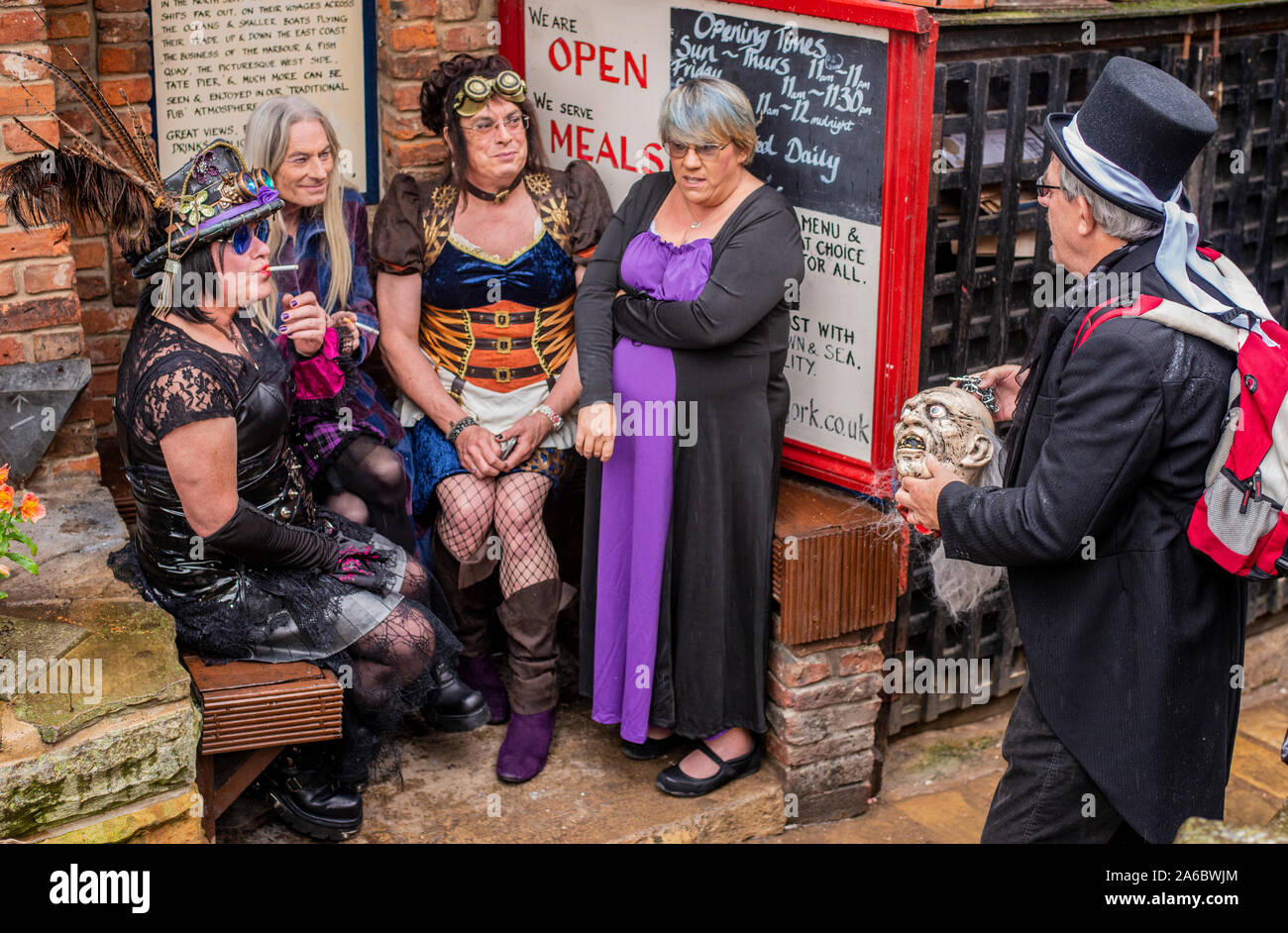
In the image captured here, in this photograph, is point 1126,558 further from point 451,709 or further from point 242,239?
point 451,709

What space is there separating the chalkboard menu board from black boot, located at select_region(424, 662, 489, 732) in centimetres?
193

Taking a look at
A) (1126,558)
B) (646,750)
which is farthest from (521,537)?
(1126,558)

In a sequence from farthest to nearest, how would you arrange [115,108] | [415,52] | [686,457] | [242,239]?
[415,52], [115,108], [686,457], [242,239]

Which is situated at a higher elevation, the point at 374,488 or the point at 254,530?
the point at 254,530

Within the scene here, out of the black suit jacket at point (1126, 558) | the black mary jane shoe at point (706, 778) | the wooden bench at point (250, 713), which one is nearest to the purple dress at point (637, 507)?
the black mary jane shoe at point (706, 778)

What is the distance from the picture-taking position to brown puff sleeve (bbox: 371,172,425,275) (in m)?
4.74

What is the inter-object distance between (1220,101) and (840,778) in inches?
105

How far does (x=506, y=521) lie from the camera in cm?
464

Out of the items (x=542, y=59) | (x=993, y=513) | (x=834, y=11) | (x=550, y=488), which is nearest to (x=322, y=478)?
(x=550, y=488)

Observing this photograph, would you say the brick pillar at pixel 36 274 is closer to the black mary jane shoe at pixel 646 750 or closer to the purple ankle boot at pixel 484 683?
the purple ankle boot at pixel 484 683

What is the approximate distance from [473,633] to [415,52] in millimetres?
2095

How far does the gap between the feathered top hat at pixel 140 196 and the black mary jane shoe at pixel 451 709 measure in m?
1.67

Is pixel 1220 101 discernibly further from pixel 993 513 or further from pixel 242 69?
pixel 242 69

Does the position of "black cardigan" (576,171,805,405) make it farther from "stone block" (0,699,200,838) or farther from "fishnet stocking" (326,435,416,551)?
"stone block" (0,699,200,838)
